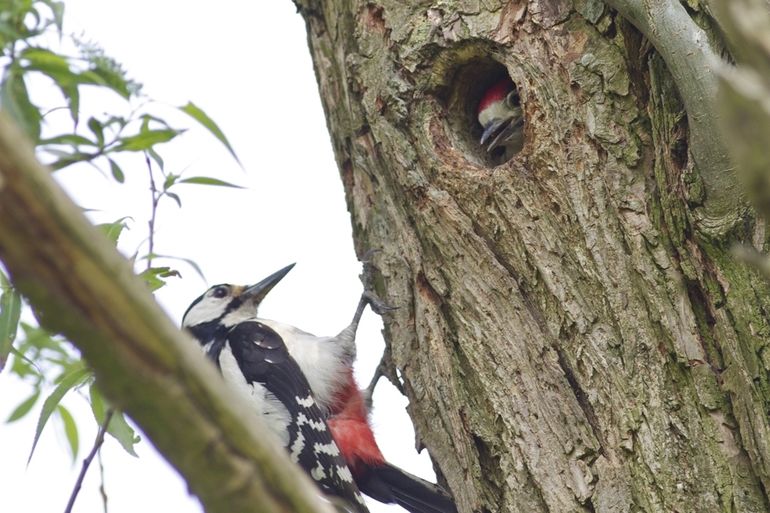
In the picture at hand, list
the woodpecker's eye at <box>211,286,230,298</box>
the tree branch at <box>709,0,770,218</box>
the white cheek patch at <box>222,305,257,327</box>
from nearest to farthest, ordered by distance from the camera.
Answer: the tree branch at <box>709,0,770,218</box>, the white cheek patch at <box>222,305,257,327</box>, the woodpecker's eye at <box>211,286,230,298</box>

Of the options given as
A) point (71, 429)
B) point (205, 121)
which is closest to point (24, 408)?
point (71, 429)

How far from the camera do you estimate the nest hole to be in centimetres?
325

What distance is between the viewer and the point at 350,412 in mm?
4125

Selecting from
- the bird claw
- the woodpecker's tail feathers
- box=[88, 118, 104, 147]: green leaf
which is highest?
the bird claw

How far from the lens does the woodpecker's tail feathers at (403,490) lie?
11.6 ft

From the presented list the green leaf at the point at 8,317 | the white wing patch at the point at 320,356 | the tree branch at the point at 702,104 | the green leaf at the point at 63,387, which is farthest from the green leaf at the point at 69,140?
the white wing patch at the point at 320,356

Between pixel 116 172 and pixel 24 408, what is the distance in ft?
3.71

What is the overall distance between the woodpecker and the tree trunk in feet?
0.71

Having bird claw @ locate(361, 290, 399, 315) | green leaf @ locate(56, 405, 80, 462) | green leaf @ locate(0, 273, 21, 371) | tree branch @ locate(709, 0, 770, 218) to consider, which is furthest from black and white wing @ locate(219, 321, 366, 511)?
tree branch @ locate(709, 0, 770, 218)

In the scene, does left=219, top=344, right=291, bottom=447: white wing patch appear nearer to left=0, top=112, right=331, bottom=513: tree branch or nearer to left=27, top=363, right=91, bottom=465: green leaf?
left=27, top=363, right=91, bottom=465: green leaf

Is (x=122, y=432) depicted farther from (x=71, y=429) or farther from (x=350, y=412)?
(x=350, y=412)

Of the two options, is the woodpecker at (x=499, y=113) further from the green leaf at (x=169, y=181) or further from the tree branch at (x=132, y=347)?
the tree branch at (x=132, y=347)

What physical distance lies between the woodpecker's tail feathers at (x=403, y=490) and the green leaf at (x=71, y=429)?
3.92ft

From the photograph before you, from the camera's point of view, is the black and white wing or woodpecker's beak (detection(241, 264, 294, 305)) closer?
the black and white wing
